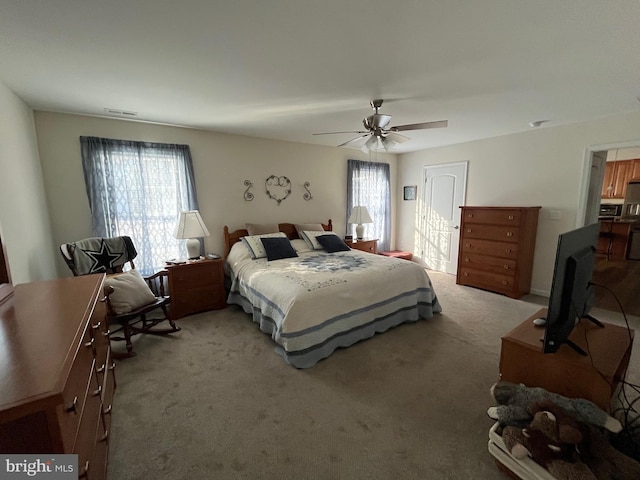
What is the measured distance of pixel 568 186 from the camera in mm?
3633

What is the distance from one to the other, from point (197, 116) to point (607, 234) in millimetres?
8433

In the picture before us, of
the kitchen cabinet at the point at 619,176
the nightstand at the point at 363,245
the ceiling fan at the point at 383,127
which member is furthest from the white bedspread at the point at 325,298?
the kitchen cabinet at the point at 619,176

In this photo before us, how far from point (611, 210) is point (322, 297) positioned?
784 cm

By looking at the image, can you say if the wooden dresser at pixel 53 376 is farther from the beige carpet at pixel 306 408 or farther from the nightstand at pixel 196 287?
the nightstand at pixel 196 287

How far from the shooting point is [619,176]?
20.3 ft

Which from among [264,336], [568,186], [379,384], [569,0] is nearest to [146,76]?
[264,336]

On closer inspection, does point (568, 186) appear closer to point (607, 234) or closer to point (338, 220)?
point (338, 220)

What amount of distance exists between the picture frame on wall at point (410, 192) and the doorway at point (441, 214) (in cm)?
21

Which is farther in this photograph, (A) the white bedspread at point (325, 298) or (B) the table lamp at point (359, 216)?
(B) the table lamp at point (359, 216)

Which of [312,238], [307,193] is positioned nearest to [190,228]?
[312,238]

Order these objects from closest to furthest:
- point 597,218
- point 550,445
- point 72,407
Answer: point 72,407 < point 550,445 < point 597,218

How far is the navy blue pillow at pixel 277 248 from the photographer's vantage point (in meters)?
3.54

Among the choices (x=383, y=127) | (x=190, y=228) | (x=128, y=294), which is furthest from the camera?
(x=190, y=228)

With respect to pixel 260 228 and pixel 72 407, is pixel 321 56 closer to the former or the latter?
pixel 72 407
